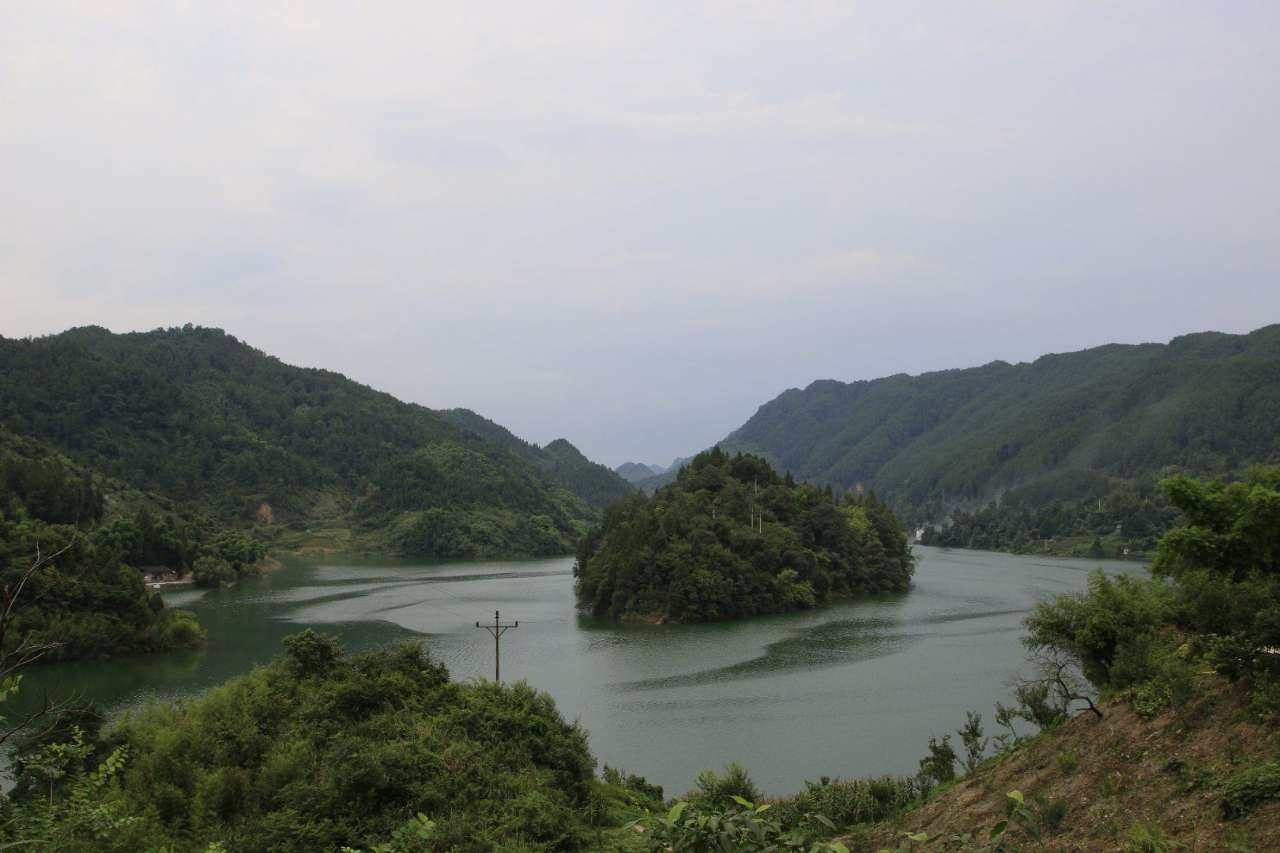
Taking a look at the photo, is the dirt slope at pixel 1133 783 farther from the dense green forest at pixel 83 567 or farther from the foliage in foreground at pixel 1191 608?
the dense green forest at pixel 83 567

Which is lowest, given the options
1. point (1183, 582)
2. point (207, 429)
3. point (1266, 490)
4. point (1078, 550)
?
point (1078, 550)

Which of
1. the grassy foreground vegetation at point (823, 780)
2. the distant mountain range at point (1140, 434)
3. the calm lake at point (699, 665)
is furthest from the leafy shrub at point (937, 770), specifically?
the distant mountain range at point (1140, 434)

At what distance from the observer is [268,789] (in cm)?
1652

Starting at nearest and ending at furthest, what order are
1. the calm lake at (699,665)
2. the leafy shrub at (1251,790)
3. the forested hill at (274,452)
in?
the leafy shrub at (1251,790), the calm lake at (699,665), the forested hill at (274,452)

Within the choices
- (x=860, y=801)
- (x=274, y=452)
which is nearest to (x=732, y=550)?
(x=860, y=801)

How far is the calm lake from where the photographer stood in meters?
25.8

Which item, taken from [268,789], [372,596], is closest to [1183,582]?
[268,789]

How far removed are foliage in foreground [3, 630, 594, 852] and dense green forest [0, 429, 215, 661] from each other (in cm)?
615

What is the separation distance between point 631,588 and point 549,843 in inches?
1699

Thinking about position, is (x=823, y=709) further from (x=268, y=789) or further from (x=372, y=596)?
(x=372, y=596)

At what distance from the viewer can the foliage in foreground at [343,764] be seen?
1459 centimetres

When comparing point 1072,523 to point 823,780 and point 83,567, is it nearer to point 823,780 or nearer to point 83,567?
point 823,780

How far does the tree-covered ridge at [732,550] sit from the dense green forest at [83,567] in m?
26.8

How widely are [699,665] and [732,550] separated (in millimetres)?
21897
